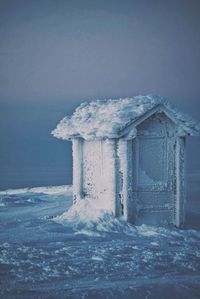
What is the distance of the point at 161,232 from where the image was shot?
44.3ft

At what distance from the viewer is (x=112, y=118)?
14.0 metres

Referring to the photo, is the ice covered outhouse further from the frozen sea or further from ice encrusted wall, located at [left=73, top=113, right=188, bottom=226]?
the frozen sea

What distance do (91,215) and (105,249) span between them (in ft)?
10.2

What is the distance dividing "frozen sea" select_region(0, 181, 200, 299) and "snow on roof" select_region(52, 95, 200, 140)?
3.03 m

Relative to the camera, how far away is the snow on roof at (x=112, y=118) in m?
13.6

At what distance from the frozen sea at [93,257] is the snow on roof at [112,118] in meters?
3.03

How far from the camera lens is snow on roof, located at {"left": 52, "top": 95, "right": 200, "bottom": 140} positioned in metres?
13.6

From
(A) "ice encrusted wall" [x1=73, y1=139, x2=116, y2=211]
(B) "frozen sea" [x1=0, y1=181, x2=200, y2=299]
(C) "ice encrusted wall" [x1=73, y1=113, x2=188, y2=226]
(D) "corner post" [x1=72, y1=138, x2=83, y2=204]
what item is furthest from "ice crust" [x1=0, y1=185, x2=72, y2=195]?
(C) "ice encrusted wall" [x1=73, y1=113, x2=188, y2=226]

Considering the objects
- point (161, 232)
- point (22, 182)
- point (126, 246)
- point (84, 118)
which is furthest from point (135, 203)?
point (22, 182)

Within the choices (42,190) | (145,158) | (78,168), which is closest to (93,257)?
(145,158)

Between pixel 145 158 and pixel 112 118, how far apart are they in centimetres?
188

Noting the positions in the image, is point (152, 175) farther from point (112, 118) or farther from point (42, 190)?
point (42, 190)

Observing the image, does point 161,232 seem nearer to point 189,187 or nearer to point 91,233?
point 91,233

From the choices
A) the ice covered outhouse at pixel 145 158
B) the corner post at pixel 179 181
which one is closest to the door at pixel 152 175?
the ice covered outhouse at pixel 145 158
